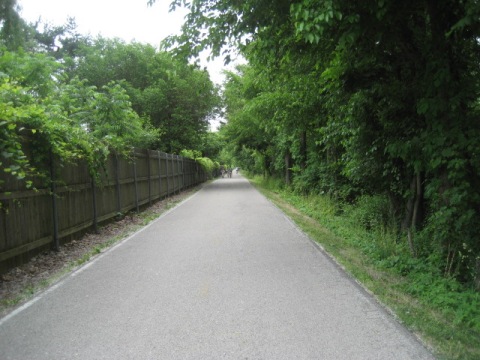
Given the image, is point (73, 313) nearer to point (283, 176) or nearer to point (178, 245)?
point (178, 245)

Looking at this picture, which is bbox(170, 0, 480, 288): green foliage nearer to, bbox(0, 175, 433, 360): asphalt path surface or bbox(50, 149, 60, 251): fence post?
bbox(0, 175, 433, 360): asphalt path surface

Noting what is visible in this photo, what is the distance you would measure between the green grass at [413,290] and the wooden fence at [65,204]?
17.0 feet

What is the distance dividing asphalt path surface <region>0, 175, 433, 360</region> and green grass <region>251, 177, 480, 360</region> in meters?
0.20

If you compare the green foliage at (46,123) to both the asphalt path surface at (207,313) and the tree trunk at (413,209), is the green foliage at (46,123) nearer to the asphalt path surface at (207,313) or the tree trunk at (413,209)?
the asphalt path surface at (207,313)

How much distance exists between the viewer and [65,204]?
299 inches

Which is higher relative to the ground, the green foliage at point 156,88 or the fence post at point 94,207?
the green foliage at point 156,88

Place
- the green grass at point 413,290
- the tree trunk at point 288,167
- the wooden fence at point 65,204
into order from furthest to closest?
the tree trunk at point 288,167, the wooden fence at point 65,204, the green grass at point 413,290

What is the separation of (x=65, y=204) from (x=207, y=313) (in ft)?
15.3

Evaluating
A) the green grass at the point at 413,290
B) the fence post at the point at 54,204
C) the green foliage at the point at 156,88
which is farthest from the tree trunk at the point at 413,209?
the green foliage at the point at 156,88

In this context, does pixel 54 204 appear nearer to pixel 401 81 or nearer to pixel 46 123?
pixel 46 123

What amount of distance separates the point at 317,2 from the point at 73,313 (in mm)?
4682

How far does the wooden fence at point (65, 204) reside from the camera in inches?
226

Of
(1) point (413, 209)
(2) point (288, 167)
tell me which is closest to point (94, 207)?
(1) point (413, 209)

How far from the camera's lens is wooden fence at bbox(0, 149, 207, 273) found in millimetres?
5730
